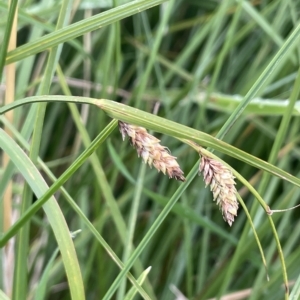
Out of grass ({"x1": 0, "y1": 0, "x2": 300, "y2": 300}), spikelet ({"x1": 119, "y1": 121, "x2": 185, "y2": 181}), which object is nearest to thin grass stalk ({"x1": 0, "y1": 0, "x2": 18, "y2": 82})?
grass ({"x1": 0, "y1": 0, "x2": 300, "y2": 300})

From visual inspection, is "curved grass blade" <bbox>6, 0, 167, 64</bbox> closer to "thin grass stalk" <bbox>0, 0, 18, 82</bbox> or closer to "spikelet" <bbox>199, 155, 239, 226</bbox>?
"thin grass stalk" <bbox>0, 0, 18, 82</bbox>

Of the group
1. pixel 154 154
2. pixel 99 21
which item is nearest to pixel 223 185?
pixel 154 154

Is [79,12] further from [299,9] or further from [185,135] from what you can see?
[185,135]

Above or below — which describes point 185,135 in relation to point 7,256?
above

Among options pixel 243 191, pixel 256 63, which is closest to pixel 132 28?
pixel 256 63

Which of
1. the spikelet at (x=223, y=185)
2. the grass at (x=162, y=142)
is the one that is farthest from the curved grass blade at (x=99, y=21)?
the spikelet at (x=223, y=185)

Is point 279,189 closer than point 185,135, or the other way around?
point 185,135
